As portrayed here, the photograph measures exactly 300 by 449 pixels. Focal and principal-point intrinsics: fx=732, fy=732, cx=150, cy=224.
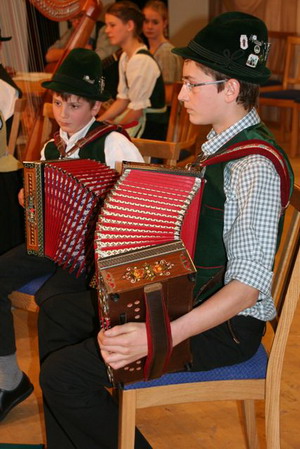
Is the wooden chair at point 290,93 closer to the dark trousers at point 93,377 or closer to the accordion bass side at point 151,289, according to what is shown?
the dark trousers at point 93,377

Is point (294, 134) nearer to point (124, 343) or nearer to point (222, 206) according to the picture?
point (222, 206)

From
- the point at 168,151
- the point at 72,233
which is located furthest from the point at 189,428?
the point at 168,151

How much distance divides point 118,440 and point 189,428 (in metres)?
0.56

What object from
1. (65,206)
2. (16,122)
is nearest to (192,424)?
(65,206)

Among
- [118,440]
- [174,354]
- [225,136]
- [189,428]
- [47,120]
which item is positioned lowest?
[189,428]

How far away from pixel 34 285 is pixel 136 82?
6.11 ft

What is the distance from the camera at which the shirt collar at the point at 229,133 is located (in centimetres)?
160

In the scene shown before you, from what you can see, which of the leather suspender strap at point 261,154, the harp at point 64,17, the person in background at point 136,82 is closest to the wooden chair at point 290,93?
the person in background at point 136,82

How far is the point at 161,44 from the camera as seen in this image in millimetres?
4609

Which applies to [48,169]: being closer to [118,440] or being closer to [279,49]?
[118,440]

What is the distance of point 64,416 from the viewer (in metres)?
1.60

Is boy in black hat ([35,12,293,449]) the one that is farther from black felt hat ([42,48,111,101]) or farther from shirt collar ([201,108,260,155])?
black felt hat ([42,48,111,101])

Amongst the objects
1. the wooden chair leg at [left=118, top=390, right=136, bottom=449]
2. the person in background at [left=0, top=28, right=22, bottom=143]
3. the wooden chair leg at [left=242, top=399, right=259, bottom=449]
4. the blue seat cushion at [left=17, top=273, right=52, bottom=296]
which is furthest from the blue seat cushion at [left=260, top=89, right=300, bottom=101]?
the wooden chair leg at [left=118, top=390, right=136, bottom=449]

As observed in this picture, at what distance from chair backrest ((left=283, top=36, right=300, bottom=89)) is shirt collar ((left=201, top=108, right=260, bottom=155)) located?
4.55 metres
